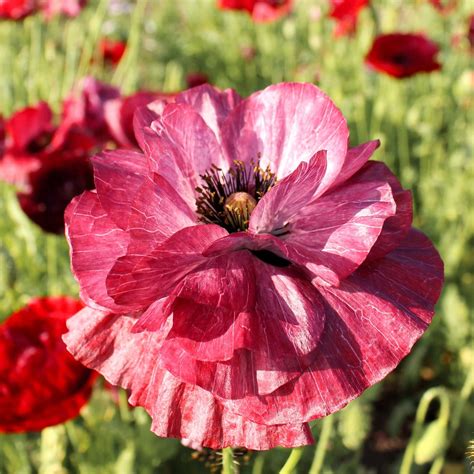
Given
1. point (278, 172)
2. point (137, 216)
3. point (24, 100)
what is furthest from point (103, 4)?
point (137, 216)

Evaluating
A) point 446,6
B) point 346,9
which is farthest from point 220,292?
point 446,6

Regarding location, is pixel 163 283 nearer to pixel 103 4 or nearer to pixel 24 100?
pixel 103 4

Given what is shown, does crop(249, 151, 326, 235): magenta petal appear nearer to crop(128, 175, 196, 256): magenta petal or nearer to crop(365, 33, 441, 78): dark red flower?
crop(128, 175, 196, 256): magenta petal

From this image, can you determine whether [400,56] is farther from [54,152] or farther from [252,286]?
[252,286]

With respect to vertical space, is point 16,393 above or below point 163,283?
below

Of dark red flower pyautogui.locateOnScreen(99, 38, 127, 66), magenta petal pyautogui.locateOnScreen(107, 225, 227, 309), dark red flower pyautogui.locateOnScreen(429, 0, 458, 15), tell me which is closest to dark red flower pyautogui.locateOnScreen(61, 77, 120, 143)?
magenta petal pyautogui.locateOnScreen(107, 225, 227, 309)

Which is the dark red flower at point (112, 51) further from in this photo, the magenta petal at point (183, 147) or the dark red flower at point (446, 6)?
the magenta petal at point (183, 147)
